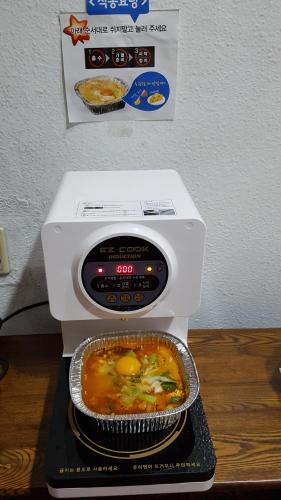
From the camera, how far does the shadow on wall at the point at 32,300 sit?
95 centimetres

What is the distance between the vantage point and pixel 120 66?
0.78 metres

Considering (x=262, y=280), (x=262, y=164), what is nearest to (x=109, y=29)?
(x=262, y=164)

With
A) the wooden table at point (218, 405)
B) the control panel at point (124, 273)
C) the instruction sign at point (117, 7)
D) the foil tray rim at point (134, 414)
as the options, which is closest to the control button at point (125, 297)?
the control panel at point (124, 273)

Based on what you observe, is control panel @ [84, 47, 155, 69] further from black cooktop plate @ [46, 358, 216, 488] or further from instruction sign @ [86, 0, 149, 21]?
black cooktop plate @ [46, 358, 216, 488]

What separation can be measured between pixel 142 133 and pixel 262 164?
0.27m

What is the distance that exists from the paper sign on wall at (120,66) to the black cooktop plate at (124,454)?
587mm

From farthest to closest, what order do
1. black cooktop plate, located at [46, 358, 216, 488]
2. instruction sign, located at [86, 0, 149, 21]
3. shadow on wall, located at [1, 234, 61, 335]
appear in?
1. shadow on wall, located at [1, 234, 61, 335]
2. instruction sign, located at [86, 0, 149, 21]
3. black cooktop plate, located at [46, 358, 216, 488]

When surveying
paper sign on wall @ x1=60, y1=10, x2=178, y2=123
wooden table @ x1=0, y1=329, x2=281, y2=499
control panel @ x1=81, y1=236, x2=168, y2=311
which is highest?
paper sign on wall @ x1=60, y1=10, x2=178, y2=123

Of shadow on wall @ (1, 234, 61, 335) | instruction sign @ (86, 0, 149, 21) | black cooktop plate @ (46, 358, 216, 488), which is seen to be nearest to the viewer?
black cooktop plate @ (46, 358, 216, 488)

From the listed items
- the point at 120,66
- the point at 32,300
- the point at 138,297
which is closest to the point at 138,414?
the point at 138,297

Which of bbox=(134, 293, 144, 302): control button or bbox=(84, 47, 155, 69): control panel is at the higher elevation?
bbox=(84, 47, 155, 69): control panel

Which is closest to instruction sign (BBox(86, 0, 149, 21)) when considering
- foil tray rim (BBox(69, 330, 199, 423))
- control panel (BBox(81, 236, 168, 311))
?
control panel (BBox(81, 236, 168, 311))

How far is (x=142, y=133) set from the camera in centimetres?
84

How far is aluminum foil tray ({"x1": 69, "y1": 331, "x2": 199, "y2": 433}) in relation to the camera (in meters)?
0.60
